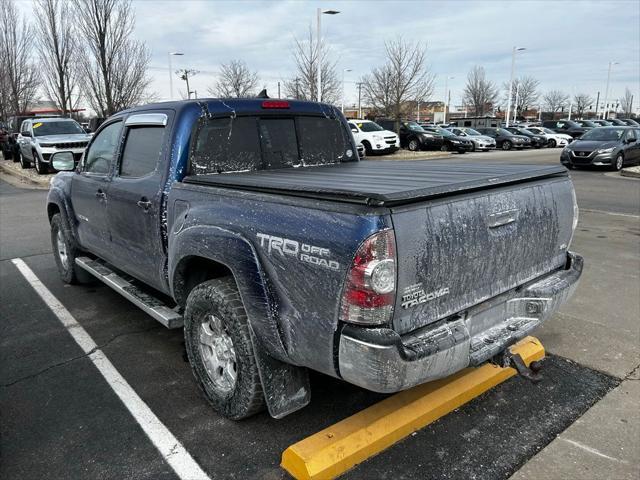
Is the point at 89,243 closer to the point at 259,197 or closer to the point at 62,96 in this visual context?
the point at 259,197

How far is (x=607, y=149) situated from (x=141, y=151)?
17.8 m

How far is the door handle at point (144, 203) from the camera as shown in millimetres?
3588

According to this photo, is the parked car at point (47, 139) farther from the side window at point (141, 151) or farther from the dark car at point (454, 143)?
the dark car at point (454, 143)

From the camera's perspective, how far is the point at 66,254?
5.64 metres

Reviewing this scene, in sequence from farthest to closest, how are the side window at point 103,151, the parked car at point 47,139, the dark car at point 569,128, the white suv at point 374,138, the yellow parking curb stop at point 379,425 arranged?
1. the dark car at point 569,128
2. the white suv at point 374,138
3. the parked car at point 47,139
4. the side window at point 103,151
5. the yellow parking curb stop at point 379,425

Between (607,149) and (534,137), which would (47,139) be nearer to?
(607,149)

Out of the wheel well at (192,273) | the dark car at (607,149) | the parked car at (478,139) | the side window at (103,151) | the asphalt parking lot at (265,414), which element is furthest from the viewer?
the parked car at (478,139)

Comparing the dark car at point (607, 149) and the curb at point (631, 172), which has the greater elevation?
the dark car at point (607, 149)

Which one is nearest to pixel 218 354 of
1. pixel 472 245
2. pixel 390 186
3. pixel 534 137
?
pixel 390 186

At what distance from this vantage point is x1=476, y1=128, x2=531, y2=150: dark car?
3209 centimetres

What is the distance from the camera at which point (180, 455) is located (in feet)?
9.17

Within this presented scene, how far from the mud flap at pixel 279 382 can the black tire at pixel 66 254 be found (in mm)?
3497

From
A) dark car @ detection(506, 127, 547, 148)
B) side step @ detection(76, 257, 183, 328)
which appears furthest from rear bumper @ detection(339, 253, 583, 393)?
dark car @ detection(506, 127, 547, 148)

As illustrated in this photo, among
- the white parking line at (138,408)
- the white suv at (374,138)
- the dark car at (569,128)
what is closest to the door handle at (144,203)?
the white parking line at (138,408)
